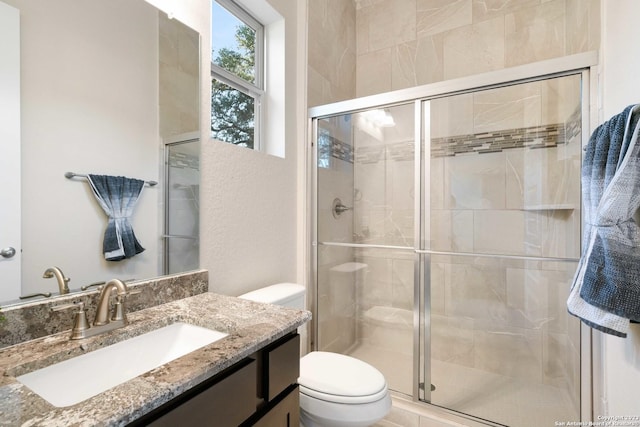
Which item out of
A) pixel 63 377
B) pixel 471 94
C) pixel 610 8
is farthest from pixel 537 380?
pixel 63 377

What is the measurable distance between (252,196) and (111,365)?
3.22 feet

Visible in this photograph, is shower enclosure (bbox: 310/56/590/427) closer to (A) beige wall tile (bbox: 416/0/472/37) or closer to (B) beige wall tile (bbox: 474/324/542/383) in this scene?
(B) beige wall tile (bbox: 474/324/542/383)

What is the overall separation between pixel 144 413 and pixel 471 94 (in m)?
1.92

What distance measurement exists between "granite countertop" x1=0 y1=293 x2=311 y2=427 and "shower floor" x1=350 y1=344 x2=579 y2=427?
1296 mm

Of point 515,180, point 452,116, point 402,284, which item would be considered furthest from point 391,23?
point 402,284

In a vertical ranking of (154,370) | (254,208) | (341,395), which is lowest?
(341,395)

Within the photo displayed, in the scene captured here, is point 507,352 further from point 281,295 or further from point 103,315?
point 103,315

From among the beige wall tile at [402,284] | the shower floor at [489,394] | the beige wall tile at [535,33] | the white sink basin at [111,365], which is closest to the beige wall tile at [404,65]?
the beige wall tile at [535,33]

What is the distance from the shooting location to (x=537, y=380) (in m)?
1.74

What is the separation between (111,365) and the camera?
32.0 inches

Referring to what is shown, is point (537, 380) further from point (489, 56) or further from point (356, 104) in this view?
point (489, 56)

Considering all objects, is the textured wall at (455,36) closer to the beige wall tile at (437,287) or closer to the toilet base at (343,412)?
the beige wall tile at (437,287)

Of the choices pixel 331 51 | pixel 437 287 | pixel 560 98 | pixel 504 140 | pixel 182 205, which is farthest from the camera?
pixel 331 51

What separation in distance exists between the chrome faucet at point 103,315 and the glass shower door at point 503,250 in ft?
4.91
